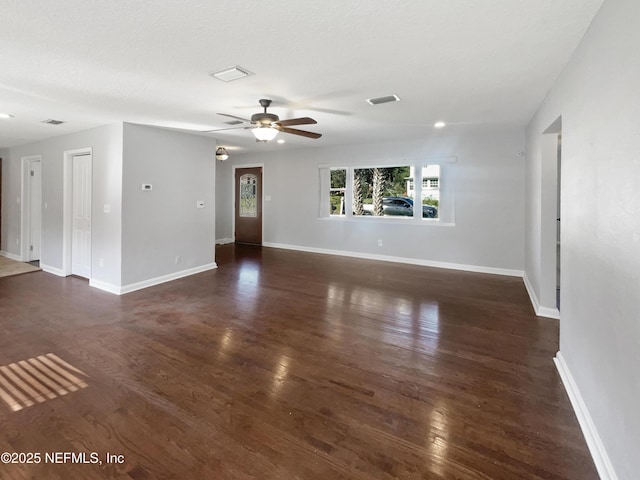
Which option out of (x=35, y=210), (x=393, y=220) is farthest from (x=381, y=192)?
(x=35, y=210)

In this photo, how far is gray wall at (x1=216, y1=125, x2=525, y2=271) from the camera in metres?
5.62

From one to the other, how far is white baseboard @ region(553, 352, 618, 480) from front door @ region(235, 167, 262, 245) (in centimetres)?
720

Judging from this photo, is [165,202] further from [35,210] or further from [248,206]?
[248,206]

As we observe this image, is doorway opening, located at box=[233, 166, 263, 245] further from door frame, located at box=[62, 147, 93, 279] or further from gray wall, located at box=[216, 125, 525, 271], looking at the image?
door frame, located at box=[62, 147, 93, 279]

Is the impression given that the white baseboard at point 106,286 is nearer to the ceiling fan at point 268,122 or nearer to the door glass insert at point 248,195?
the ceiling fan at point 268,122

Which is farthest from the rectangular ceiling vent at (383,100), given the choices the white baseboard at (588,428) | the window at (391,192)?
the window at (391,192)

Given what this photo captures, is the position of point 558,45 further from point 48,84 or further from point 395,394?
point 48,84

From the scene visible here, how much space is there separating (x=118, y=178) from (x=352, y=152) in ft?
14.2

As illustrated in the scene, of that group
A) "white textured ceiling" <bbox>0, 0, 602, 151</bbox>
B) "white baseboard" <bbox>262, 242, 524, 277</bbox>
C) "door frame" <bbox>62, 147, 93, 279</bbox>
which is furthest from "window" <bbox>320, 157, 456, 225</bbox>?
"door frame" <bbox>62, 147, 93, 279</bbox>

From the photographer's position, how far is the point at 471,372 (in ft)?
8.54

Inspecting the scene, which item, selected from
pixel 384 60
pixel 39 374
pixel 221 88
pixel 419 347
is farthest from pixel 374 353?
pixel 221 88

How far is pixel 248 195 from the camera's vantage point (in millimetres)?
8906

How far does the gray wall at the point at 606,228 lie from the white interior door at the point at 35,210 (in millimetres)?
8096

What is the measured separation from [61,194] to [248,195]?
415 centimetres
